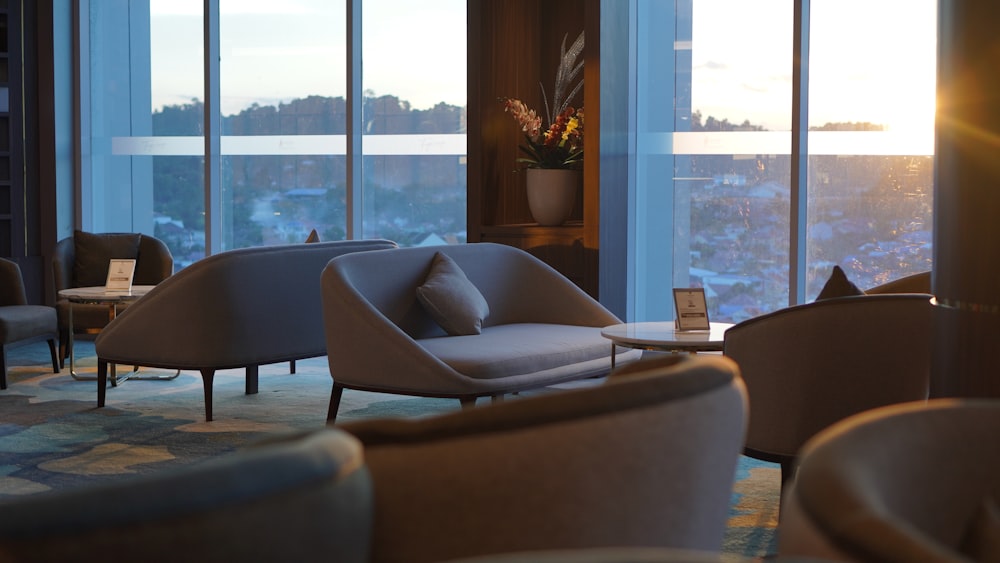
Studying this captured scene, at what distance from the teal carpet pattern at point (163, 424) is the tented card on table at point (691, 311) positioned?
597mm

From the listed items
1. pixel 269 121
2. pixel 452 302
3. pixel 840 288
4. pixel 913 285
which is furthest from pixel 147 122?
pixel 840 288

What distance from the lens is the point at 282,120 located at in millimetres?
8078

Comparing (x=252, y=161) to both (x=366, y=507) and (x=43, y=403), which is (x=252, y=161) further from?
(x=366, y=507)

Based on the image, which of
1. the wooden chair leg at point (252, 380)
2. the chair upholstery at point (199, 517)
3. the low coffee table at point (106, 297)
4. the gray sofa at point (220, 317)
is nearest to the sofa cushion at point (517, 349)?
the gray sofa at point (220, 317)

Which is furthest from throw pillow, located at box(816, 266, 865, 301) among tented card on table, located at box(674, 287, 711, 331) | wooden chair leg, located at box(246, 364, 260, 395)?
wooden chair leg, located at box(246, 364, 260, 395)

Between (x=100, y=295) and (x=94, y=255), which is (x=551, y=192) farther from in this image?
(x=94, y=255)

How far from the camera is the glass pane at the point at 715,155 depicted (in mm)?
6281

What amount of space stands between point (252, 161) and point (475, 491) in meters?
7.28

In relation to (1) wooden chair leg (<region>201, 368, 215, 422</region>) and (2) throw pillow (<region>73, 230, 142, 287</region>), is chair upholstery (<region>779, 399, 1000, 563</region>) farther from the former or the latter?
(2) throw pillow (<region>73, 230, 142, 287</region>)

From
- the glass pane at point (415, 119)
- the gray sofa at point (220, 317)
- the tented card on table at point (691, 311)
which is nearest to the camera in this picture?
the tented card on table at point (691, 311)

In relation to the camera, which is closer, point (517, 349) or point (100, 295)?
point (517, 349)

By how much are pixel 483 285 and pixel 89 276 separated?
10.1 feet

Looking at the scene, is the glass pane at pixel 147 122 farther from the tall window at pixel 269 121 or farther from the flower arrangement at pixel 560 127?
the flower arrangement at pixel 560 127

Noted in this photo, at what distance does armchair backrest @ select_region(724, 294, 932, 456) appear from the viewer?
128 inches
